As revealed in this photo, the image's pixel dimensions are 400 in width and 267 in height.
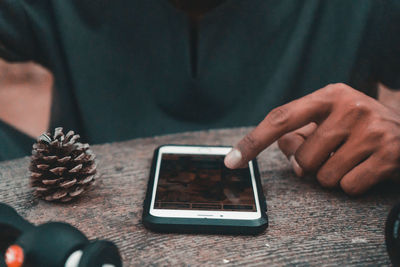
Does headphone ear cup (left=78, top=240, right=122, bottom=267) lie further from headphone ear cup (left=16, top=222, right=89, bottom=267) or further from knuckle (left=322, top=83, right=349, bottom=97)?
knuckle (left=322, top=83, right=349, bottom=97)

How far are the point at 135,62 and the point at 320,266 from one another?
0.75 meters

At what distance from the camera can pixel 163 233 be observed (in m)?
0.52

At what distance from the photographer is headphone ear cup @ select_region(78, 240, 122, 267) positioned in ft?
1.20

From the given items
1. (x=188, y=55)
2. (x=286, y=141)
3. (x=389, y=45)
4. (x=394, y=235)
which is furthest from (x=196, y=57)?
(x=394, y=235)

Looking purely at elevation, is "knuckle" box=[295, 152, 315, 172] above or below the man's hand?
below

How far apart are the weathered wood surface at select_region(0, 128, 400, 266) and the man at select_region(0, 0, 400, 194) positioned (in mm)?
329

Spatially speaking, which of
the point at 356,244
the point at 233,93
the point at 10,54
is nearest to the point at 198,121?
the point at 233,93

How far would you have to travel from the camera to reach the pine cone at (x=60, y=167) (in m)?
0.54

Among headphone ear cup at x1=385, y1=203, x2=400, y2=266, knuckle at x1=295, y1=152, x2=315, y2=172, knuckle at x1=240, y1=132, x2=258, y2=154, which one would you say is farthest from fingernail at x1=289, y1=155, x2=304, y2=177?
headphone ear cup at x1=385, y1=203, x2=400, y2=266

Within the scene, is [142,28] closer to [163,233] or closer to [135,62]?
[135,62]

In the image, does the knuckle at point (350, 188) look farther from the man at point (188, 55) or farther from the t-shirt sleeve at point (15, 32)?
the t-shirt sleeve at point (15, 32)

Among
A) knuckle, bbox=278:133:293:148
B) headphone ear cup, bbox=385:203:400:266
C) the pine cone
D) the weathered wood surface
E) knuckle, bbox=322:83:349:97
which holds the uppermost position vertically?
knuckle, bbox=322:83:349:97

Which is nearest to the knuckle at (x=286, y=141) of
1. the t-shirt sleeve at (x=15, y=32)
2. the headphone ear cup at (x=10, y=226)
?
the headphone ear cup at (x=10, y=226)

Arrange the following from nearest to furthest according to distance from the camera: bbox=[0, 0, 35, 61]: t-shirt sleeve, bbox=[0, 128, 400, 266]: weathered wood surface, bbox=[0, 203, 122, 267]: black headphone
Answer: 1. bbox=[0, 203, 122, 267]: black headphone
2. bbox=[0, 128, 400, 266]: weathered wood surface
3. bbox=[0, 0, 35, 61]: t-shirt sleeve
